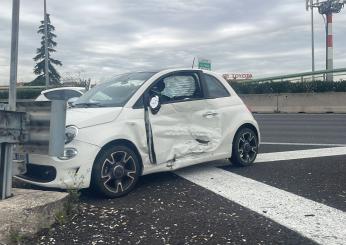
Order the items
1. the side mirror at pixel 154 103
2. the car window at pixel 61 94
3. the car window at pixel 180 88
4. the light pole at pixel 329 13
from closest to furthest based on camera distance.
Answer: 1. the side mirror at pixel 154 103
2. the car window at pixel 180 88
3. the car window at pixel 61 94
4. the light pole at pixel 329 13

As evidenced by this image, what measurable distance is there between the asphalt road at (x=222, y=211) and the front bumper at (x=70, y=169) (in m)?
0.28

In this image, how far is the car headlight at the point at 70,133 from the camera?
4.89m

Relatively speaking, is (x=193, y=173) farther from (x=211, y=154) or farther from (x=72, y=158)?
(x=72, y=158)

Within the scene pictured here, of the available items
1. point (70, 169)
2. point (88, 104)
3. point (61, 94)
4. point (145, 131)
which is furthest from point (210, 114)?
point (61, 94)

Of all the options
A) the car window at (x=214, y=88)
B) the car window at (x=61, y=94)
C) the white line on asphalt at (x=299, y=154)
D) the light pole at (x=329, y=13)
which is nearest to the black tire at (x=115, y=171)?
the car window at (x=214, y=88)

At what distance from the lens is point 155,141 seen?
5559 millimetres

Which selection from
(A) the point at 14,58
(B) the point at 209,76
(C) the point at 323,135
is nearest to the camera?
(A) the point at 14,58

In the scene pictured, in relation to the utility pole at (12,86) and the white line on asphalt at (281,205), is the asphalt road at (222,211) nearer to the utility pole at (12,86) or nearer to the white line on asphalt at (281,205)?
the white line on asphalt at (281,205)

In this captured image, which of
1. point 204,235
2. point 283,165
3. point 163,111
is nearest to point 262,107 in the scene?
point 283,165

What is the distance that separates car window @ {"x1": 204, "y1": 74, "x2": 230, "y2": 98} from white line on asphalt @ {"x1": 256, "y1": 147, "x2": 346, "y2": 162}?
146 cm

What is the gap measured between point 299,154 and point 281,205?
344 cm

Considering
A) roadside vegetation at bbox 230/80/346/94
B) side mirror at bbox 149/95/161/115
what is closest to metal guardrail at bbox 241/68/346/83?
roadside vegetation at bbox 230/80/346/94

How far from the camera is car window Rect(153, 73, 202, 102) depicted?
5953 mm

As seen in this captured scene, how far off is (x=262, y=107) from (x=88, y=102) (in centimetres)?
1992
